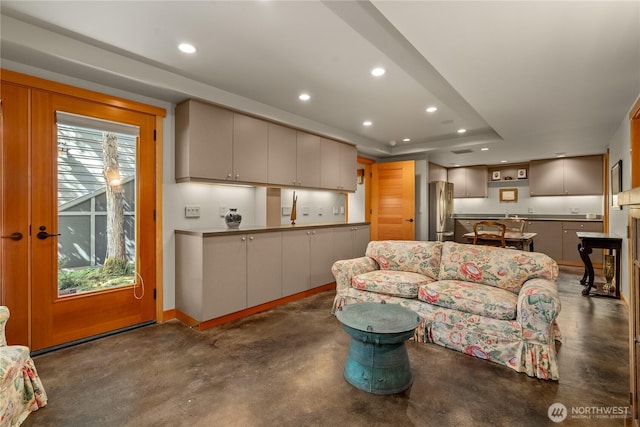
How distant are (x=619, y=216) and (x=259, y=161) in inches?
196

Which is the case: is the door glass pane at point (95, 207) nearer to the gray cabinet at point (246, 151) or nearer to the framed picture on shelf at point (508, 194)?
the gray cabinet at point (246, 151)

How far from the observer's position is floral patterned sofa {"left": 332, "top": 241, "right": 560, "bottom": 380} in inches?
87.0

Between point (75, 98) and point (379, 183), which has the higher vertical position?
point (75, 98)

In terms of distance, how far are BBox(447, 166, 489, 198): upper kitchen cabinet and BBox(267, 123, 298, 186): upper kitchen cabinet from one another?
5626 mm

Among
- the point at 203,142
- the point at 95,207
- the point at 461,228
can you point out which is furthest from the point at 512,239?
the point at 95,207

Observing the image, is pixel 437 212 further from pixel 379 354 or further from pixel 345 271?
pixel 379 354

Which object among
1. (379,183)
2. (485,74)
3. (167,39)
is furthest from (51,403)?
(379,183)

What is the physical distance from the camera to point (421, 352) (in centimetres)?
255

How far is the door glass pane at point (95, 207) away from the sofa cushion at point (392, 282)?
233 centimetres

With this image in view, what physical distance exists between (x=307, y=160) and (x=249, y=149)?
103cm

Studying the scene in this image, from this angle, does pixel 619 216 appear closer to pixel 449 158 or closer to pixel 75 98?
pixel 449 158

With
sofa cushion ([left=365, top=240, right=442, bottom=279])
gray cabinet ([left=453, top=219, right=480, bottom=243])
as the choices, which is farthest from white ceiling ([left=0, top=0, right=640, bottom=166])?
gray cabinet ([left=453, top=219, right=480, bottom=243])

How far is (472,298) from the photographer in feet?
8.32

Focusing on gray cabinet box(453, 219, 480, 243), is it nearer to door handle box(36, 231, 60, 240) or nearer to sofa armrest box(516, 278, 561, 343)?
sofa armrest box(516, 278, 561, 343)
